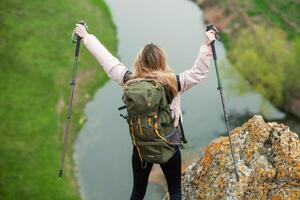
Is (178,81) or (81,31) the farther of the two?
(81,31)

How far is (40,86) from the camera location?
4597 centimetres

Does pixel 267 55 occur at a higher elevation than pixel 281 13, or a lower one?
lower

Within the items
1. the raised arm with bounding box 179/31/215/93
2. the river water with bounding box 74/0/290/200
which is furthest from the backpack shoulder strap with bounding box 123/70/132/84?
the river water with bounding box 74/0/290/200

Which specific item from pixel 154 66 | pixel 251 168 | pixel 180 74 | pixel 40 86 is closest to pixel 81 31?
pixel 154 66

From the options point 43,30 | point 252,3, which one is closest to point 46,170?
point 43,30

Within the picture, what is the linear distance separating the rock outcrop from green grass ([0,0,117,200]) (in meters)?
25.3

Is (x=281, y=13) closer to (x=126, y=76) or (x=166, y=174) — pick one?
(x=166, y=174)

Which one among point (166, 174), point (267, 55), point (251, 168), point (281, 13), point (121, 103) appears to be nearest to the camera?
point (166, 174)

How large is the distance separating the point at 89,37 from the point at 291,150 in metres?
4.69

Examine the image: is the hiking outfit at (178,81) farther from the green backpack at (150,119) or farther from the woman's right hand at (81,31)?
the green backpack at (150,119)

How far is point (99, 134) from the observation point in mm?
42500

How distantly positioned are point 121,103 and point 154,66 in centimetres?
3701

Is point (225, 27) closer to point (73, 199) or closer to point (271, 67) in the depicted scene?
point (271, 67)

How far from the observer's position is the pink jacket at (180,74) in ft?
28.4
